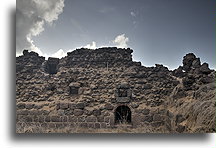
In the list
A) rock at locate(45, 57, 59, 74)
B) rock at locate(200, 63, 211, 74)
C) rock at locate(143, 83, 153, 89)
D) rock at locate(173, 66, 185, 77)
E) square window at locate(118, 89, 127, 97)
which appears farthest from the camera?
rock at locate(45, 57, 59, 74)

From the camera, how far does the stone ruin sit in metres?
6.04

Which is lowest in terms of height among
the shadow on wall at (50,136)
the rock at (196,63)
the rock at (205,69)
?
the shadow on wall at (50,136)

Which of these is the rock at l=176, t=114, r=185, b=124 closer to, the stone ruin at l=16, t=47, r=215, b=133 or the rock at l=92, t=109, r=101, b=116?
the stone ruin at l=16, t=47, r=215, b=133

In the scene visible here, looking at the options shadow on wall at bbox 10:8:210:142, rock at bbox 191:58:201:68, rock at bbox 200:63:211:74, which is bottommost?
Answer: shadow on wall at bbox 10:8:210:142

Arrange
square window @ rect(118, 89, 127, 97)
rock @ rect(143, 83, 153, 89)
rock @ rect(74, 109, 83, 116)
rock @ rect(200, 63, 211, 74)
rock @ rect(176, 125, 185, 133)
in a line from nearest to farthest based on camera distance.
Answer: rock @ rect(176, 125, 185, 133)
rock @ rect(200, 63, 211, 74)
rock @ rect(74, 109, 83, 116)
square window @ rect(118, 89, 127, 97)
rock @ rect(143, 83, 153, 89)

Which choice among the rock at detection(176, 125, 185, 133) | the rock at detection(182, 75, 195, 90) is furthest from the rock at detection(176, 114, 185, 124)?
the rock at detection(182, 75, 195, 90)

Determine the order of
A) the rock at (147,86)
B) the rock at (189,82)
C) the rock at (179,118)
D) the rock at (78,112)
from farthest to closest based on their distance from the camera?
the rock at (147,86)
the rock at (78,112)
the rock at (189,82)
the rock at (179,118)

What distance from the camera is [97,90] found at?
6.48 meters

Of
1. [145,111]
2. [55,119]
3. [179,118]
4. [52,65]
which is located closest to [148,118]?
[145,111]

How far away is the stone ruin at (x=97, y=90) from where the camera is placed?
19.8 ft

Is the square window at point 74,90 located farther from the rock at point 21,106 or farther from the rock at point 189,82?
the rock at point 189,82

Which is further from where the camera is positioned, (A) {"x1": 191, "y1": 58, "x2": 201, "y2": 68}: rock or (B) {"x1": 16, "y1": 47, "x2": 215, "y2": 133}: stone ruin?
(B) {"x1": 16, "y1": 47, "x2": 215, "y2": 133}: stone ruin

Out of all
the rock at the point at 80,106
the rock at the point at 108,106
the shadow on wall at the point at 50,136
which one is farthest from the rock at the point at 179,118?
the rock at the point at 80,106

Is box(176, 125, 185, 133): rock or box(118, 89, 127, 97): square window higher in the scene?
box(118, 89, 127, 97): square window
